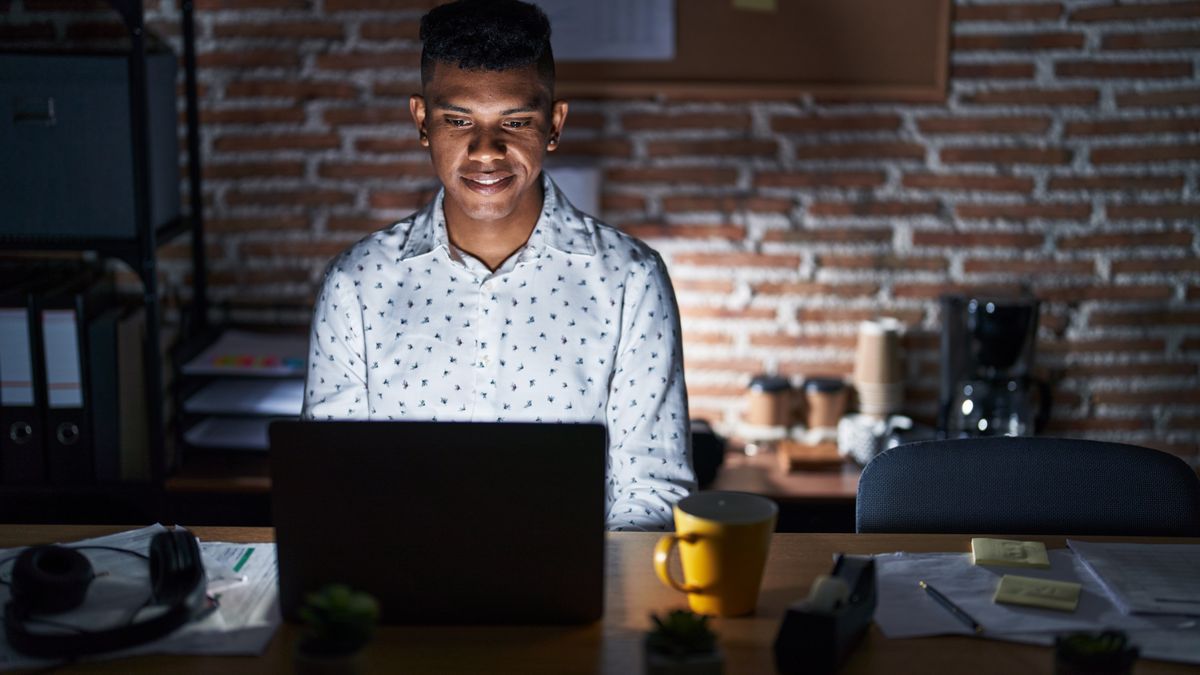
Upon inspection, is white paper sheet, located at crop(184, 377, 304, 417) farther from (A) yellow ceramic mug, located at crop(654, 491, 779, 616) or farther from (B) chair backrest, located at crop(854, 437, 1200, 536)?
(A) yellow ceramic mug, located at crop(654, 491, 779, 616)

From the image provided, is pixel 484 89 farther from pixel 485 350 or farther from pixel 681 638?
pixel 681 638

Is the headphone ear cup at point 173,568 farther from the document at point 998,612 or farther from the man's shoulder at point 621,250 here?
the man's shoulder at point 621,250

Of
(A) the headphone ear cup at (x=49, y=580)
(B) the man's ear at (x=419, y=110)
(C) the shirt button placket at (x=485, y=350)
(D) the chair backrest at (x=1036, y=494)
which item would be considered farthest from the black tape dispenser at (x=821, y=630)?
(B) the man's ear at (x=419, y=110)

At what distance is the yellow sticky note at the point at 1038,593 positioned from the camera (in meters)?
1.26

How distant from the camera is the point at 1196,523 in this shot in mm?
1599

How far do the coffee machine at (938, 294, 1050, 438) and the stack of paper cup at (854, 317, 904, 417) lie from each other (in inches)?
4.7

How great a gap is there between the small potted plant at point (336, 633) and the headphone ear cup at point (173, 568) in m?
0.25

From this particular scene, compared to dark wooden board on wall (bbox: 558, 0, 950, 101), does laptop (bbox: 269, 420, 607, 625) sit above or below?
below

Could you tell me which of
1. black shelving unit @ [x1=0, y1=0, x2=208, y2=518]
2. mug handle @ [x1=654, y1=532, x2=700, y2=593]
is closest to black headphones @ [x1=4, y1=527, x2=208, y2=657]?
mug handle @ [x1=654, y1=532, x2=700, y2=593]

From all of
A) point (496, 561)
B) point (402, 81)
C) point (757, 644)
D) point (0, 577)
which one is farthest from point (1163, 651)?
point (402, 81)

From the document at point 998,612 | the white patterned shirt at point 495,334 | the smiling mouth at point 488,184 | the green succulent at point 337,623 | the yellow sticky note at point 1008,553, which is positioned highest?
the smiling mouth at point 488,184

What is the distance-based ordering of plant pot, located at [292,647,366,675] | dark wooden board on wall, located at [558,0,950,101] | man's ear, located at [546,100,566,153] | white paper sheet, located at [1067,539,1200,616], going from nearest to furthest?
plant pot, located at [292,647,366,675] → white paper sheet, located at [1067,539,1200,616] → man's ear, located at [546,100,566,153] → dark wooden board on wall, located at [558,0,950,101]

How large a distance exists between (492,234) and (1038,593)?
0.98 metres

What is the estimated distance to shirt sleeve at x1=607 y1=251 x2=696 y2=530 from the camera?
171cm
